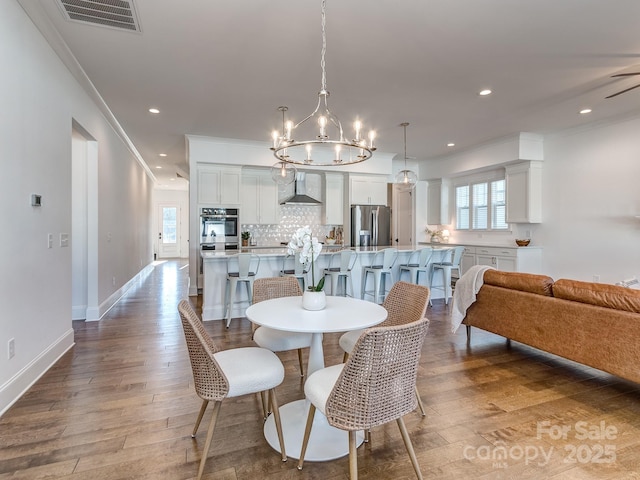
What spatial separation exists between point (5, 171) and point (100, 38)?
147cm

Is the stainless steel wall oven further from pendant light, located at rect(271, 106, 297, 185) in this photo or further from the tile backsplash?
pendant light, located at rect(271, 106, 297, 185)

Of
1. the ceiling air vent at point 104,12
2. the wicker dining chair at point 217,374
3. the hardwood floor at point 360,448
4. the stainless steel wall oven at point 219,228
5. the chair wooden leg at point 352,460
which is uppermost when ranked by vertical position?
the ceiling air vent at point 104,12

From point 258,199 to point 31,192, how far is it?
4.52 meters

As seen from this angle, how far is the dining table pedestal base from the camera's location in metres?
1.89

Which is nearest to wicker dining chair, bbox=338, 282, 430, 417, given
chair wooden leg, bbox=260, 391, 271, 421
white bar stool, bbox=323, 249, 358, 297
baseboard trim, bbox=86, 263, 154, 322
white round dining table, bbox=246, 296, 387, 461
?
white round dining table, bbox=246, 296, 387, 461

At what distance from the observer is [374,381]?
1470mm

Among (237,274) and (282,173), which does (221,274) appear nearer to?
(237,274)

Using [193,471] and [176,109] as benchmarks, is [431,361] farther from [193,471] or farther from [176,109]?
[176,109]

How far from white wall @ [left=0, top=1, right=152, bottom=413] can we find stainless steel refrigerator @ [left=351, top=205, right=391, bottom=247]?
16.3 ft

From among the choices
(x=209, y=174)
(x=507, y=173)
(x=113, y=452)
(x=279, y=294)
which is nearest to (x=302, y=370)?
(x=279, y=294)

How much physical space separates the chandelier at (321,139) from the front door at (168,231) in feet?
28.0

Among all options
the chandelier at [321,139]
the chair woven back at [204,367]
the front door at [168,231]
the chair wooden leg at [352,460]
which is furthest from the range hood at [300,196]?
the front door at [168,231]

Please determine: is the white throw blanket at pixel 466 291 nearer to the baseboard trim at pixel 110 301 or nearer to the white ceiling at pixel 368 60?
the white ceiling at pixel 368 60

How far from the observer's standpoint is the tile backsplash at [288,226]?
24.3ft
